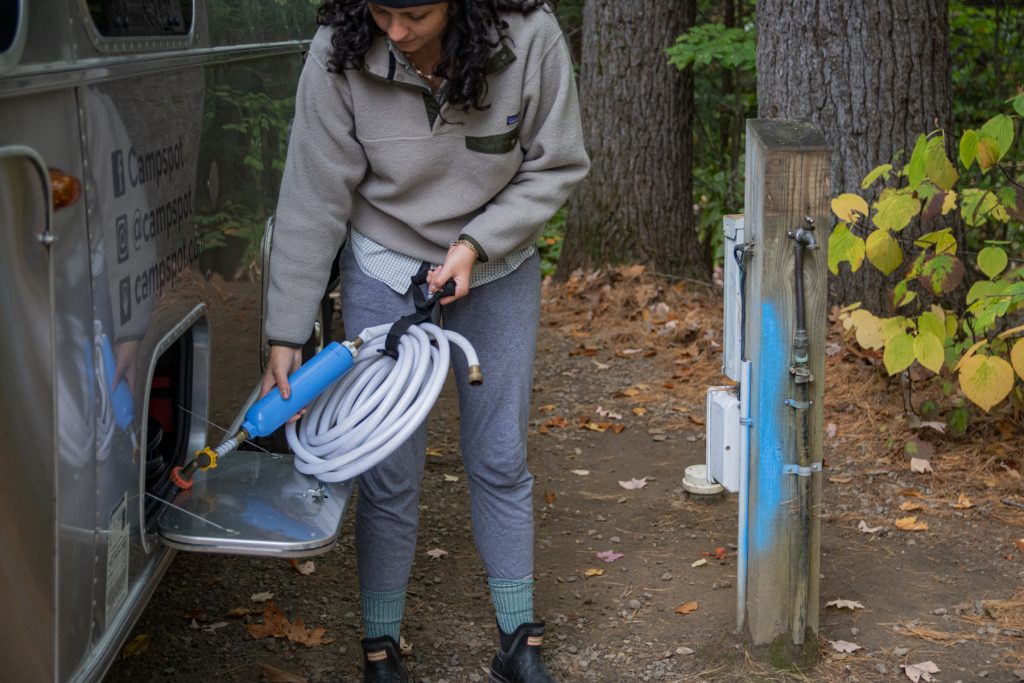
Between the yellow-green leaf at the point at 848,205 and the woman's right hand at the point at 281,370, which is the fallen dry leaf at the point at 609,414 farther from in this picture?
the woman's right hand at the point at 281,370

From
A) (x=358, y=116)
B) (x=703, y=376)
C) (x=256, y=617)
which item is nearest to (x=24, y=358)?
(x=358, y=116)

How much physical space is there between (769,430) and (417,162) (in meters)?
1.16

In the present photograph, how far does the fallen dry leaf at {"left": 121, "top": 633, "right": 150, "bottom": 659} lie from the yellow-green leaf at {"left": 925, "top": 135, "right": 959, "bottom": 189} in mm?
2935

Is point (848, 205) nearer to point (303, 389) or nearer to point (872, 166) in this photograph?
point (872, 166)

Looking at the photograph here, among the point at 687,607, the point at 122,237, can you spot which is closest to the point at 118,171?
the point at 122,237

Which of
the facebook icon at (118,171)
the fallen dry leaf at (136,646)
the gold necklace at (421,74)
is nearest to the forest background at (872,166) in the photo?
the gold necklace at (421,74)

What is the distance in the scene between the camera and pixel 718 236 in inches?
376

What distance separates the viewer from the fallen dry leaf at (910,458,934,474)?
191 inches

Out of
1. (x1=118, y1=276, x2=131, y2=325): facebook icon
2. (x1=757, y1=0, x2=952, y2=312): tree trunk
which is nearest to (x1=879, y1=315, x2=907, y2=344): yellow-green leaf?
(x1=757, y1=0, x2=952, y2=312): tree trunk

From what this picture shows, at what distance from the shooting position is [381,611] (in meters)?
3.42

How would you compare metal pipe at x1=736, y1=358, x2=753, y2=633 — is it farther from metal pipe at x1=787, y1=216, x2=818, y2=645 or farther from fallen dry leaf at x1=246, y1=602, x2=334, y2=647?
fallen dry leaf at x1=246, y1=602, x2=334, y2=647

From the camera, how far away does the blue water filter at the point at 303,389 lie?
3.12 metres

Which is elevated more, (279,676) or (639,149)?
(639,149)

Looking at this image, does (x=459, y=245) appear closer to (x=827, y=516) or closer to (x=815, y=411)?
(x=815, y=411)
